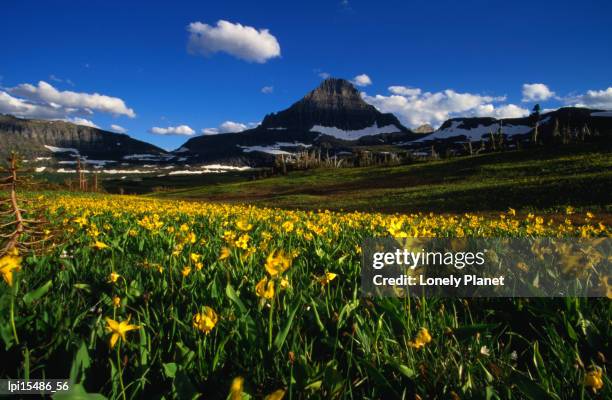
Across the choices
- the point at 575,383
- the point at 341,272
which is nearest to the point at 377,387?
the point at 575,383

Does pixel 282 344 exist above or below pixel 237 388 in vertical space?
below

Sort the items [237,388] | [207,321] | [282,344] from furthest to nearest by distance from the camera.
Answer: [282,344] < [207,321] < [237,388]

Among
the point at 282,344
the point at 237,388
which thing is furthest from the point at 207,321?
the point at 237,388

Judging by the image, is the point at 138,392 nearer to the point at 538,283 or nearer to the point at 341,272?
the point at 341,272

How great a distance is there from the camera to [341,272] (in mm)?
3373

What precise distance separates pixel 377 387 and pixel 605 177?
3485cm

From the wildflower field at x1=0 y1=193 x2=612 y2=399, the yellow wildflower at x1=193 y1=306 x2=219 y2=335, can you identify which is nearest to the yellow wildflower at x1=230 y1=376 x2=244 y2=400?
the wildflower field at x1=0 y1=193 x2=612 y2=399

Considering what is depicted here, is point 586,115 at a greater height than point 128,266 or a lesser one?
greater

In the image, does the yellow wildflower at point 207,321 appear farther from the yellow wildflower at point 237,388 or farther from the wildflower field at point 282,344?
the yellow wildflower at point 237,388

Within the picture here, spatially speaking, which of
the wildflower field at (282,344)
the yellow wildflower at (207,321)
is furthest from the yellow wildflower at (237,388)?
the yellow wildflower at (207,321)

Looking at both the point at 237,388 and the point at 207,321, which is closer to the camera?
the point at 237,388

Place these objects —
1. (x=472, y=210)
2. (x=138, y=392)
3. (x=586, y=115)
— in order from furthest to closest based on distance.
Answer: (x=586, y=115) → (x=472, y=210) → (x=138, y=392)

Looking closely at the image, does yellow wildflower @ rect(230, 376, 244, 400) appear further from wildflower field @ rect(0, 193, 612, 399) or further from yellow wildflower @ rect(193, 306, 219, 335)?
yellow wildflower @ rect(193, 306, 219, 335)

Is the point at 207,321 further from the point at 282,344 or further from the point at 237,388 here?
the point at 237,388
